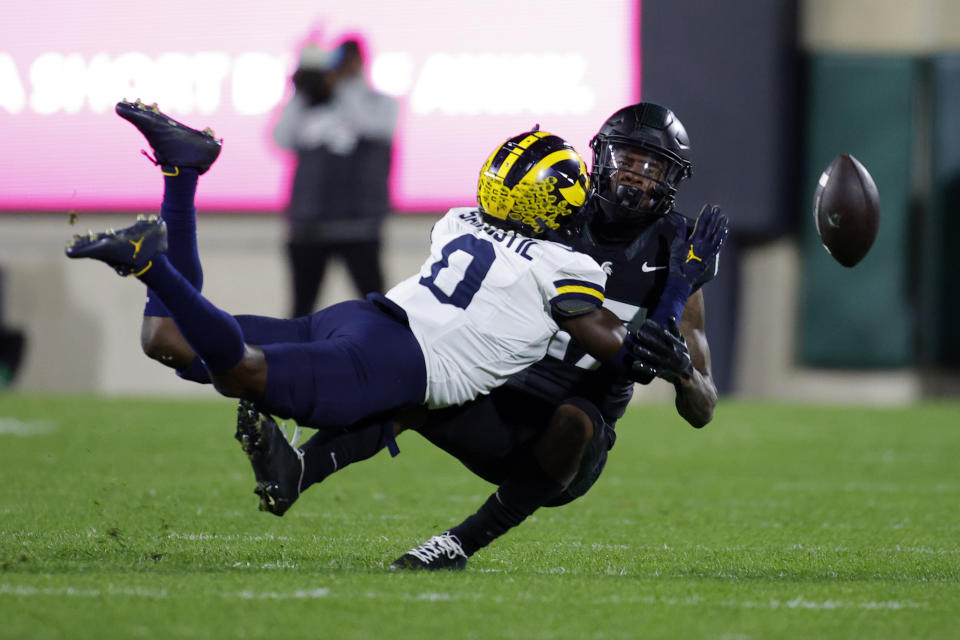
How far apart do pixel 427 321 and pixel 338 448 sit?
1.18ft

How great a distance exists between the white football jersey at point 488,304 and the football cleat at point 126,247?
571 millimetres

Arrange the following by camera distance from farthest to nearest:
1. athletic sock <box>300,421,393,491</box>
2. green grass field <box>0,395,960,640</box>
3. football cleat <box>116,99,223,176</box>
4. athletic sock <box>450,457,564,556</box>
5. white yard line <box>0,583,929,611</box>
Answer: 1. athletic sock <box>450,457,564,556</box>
2. athletic sock <box>300,421,393,491</box>
3. football cleat <box>116,99,223,176</box>
4. white yard line <box>0,583,929,611</box>
5. green grass field <box>0,395,960,640</box>

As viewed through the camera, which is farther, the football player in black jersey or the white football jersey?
the football player in black jersey

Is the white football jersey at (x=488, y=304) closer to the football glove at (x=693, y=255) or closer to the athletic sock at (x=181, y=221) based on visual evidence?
the football glove at (x=693, y=255)

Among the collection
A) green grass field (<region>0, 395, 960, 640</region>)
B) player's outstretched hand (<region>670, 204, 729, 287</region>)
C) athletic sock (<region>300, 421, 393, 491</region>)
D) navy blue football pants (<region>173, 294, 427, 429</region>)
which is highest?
player's outstretched hand (<region>670, 204, 729, 287</region>)

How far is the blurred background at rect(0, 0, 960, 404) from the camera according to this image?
8164 millimetres

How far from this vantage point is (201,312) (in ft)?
8.47

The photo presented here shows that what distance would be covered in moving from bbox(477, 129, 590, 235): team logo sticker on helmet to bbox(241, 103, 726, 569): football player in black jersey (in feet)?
0.81

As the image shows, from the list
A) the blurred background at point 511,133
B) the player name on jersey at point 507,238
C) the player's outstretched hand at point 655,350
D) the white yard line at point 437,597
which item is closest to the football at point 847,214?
the player's outstretched hand at point 655,350

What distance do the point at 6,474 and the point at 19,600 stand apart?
7.72 feet

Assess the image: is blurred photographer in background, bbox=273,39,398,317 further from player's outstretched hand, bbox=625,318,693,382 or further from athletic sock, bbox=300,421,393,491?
player's outstretched hand, bbox=625,318,693,382

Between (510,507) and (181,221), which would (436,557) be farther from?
(181,221)

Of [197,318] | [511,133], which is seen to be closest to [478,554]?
[197,318]

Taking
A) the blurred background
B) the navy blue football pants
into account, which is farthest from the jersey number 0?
the blurred background
